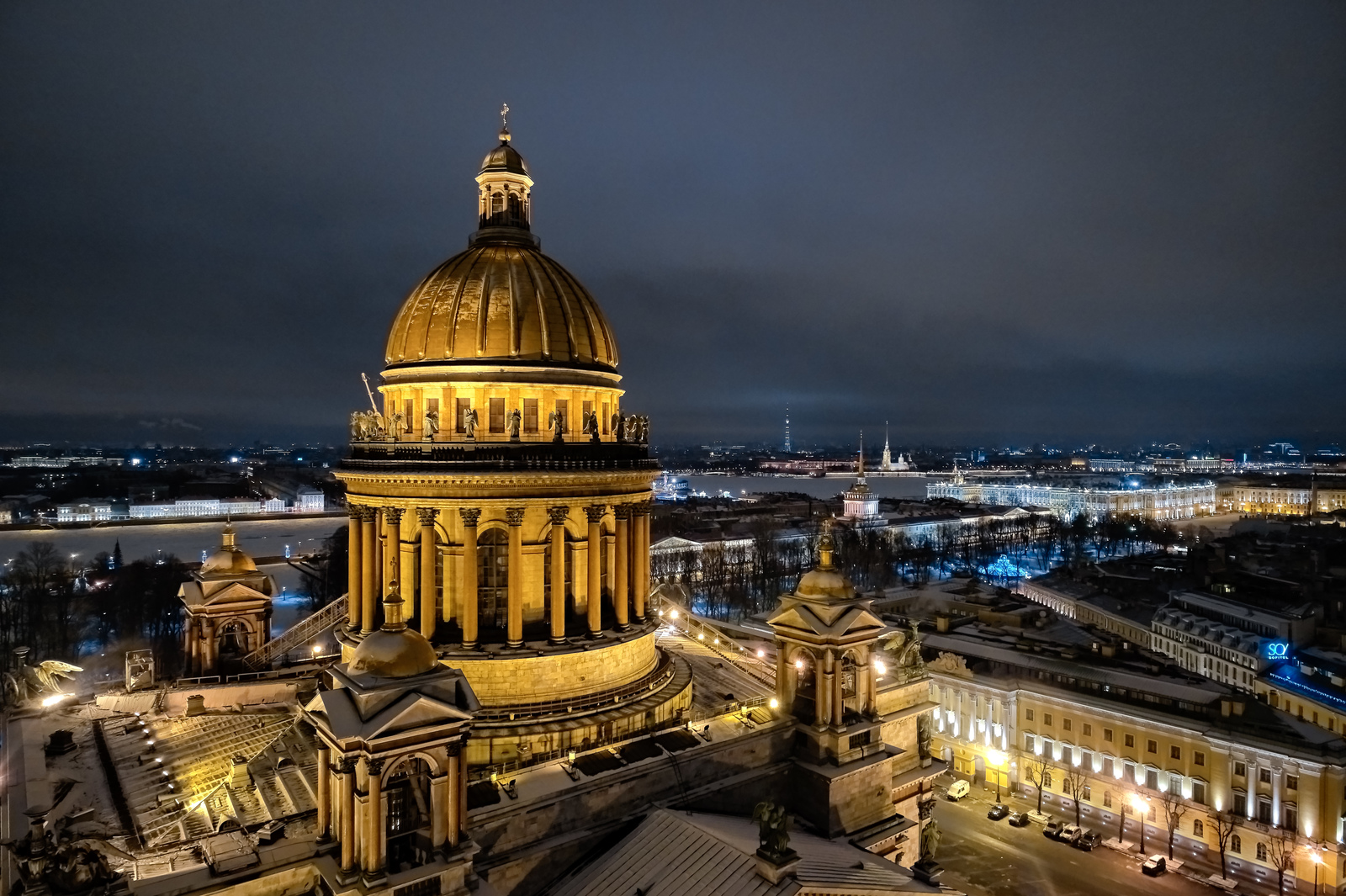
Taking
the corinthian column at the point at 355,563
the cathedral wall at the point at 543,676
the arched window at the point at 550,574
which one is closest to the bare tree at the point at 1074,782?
the cathedral wall at the point at 543,676

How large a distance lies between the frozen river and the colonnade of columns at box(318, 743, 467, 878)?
276ft

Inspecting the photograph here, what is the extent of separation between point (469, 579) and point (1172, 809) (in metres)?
38.3

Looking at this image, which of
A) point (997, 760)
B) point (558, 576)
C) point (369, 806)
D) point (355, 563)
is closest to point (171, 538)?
A: point (355, 563)

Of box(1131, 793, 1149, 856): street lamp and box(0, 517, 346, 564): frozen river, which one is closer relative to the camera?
box(1131, 793, 1149, 856): street lamp

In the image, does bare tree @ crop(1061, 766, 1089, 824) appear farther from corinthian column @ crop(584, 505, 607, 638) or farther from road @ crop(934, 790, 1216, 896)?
corinthian column @ crop(584, 505, 607, 638)

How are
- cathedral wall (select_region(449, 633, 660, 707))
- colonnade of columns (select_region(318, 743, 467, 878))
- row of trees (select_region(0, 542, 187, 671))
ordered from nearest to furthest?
colonnade of columns (select_region(318, 743, 467, 878))
cathedral wall (select_region(449, 633, 660, 707))
row of trees (select_region(0, 542, 187, 671))

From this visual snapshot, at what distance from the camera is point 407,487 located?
69.1 ft

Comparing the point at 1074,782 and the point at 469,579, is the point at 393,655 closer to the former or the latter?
the point at 469,579

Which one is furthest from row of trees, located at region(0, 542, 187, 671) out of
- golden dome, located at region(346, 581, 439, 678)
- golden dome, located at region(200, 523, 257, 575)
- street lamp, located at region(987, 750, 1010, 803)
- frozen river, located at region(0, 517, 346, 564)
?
street lamp, located at region(987, 750, 1010, 803)

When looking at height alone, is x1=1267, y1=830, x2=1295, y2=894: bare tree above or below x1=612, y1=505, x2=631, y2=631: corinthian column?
below

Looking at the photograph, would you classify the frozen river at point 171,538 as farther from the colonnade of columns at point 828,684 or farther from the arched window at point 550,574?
the colonnade of columns at point 828,684

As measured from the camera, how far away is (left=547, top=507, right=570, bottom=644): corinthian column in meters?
21.3

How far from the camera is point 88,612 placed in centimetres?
5962

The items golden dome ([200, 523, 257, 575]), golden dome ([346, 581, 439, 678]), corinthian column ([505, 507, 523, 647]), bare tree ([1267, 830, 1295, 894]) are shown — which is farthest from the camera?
bare tree ([1267, 830, 1295, 894])
